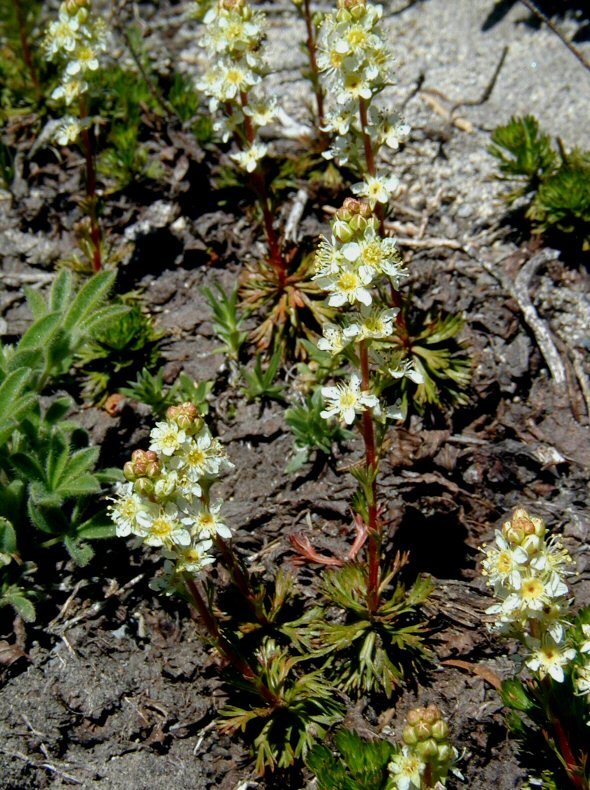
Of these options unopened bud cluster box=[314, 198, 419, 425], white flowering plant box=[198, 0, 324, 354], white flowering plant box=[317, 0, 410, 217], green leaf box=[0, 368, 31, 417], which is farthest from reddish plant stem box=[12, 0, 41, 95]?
unopened bud cluster box=[314, 198, 419, 425]

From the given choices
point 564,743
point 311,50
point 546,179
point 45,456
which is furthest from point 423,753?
point 311,50

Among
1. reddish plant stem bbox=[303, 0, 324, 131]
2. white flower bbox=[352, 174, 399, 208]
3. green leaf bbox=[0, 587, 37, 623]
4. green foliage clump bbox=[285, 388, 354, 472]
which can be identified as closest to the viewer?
green leaf bbox=[0, 587, 37, 623]

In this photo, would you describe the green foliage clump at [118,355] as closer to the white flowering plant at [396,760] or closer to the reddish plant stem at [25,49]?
the reddish plant stem at [25,49]

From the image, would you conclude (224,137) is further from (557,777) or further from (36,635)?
(557,777)

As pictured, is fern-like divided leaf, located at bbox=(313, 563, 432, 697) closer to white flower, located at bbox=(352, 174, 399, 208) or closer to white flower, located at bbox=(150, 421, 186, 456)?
white flower, located at bbox=(150, 421, 186, 456)

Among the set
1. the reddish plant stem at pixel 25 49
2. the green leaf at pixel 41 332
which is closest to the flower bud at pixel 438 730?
the green leaf at pixel 41 332

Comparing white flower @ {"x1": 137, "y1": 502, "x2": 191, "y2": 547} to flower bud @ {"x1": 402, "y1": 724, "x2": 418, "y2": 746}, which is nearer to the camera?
flower bud @ {"x1": 402, "y1": 724, "x2": 418, "y2": 746}
